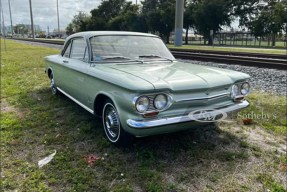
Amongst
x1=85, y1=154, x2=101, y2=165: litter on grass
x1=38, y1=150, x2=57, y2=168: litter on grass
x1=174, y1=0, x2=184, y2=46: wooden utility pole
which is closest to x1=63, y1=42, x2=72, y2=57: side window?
x1=38, y1=150, x2=57, y2=168: litter on grass

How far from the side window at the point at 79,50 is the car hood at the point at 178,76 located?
0.74 m

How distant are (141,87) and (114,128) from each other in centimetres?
89

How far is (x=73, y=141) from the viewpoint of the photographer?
13.0 ft

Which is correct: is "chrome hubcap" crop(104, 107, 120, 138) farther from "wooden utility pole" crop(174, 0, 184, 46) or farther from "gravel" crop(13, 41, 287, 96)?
"wooden utility pole" crop(174, 0, 184, 46)

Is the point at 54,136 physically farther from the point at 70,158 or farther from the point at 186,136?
the point at 186,136

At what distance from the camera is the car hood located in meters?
3.17

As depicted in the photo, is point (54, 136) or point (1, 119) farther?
point (1, 119)

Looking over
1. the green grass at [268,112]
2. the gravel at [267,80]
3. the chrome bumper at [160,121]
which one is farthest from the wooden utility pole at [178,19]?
the chrome bumper at [160,121]

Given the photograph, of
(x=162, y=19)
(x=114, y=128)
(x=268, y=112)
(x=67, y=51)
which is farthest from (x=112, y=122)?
(x=162, y=19)

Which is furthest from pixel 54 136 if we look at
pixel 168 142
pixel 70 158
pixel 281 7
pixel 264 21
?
pixel 264 21

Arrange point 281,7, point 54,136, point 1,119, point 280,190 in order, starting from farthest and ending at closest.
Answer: point 281,7, point 1,119, point 54,136, point 280,190

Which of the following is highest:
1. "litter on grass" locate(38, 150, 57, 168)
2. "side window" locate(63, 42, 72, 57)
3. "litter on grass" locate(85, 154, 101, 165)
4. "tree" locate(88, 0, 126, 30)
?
"tree" locate(88, 0, 126, 30)

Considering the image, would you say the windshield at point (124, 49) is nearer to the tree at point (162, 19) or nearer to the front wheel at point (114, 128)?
the front wheel at point (114, 128)

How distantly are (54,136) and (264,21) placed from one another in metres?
39.1
